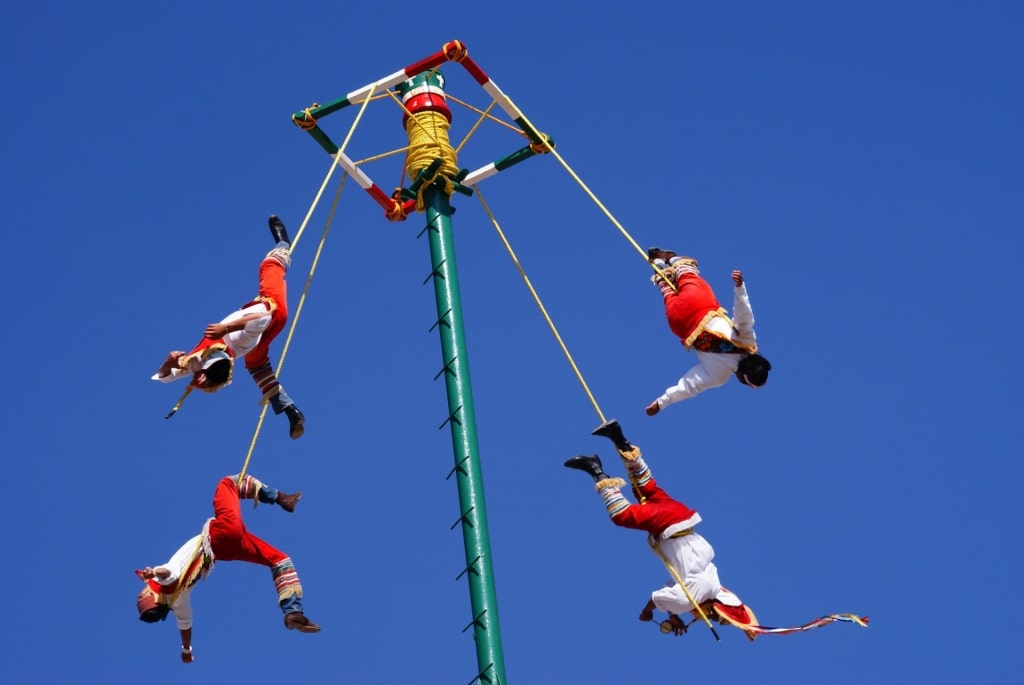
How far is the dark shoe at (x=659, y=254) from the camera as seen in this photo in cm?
1597

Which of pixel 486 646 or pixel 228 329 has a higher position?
pixel 228 329

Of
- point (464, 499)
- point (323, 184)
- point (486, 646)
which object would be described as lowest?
point (486, 646)

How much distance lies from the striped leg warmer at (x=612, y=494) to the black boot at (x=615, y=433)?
0.90ft

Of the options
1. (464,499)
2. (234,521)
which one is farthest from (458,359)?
(234,521)

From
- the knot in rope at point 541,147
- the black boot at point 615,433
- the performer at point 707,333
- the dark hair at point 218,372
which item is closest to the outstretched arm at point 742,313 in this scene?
the performer at point 707,333

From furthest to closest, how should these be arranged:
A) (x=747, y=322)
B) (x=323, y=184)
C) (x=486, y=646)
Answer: (x=323, y=184) < (x=747, y=322) < (x=486, y=646)

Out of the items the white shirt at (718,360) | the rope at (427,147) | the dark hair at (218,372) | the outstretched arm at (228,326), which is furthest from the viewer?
the rope at (427,147)

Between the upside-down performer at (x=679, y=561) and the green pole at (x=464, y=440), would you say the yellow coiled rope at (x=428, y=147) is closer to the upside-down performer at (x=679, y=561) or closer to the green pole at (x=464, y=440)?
the green pole at (x=464, y=440)

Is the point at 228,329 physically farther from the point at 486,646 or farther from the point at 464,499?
the point at 486,646

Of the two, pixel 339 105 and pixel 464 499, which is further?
pixel 339 105

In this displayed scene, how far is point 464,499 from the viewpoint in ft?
48.0

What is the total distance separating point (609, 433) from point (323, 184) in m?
3.23

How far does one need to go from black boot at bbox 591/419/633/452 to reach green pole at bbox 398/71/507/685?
130 cm

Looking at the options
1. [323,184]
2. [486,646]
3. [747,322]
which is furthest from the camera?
[323,184]
